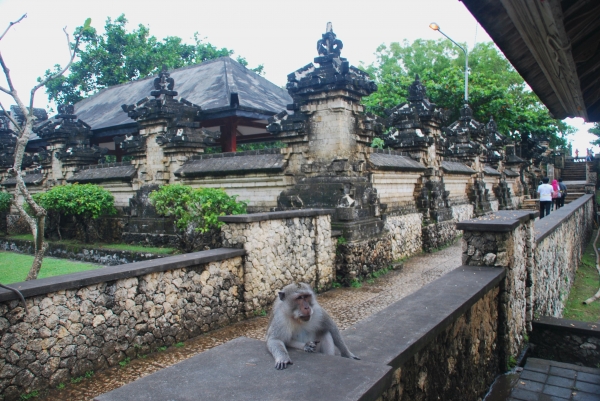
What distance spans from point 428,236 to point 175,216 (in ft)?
21.4

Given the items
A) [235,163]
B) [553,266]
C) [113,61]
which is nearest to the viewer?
[553,266]

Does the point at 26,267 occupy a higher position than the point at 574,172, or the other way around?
the point at 574,172

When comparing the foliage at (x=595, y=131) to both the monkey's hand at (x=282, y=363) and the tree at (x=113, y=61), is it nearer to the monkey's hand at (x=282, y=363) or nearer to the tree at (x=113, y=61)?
the tree at (x=113, y=61)

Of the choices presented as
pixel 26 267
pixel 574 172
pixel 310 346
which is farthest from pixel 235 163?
pixel 574 172

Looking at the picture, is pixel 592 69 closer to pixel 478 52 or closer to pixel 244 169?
pixel 244 169

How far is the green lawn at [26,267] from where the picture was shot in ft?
28.5

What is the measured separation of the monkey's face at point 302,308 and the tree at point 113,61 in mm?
25527

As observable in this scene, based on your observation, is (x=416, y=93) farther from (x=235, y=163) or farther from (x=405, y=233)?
(x=235, y=163)

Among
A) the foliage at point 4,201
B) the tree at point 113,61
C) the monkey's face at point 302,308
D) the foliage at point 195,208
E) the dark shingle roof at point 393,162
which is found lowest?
the monkey's face at point 302,308

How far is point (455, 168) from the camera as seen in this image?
15.0 meters

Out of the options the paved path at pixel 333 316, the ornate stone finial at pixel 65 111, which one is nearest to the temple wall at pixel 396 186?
the paved path at pixel 333 316

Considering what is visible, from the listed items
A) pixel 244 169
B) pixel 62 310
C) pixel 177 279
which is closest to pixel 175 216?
pixel 244 169

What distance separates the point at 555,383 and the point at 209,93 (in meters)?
12.1

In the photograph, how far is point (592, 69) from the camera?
3383 millimetres
